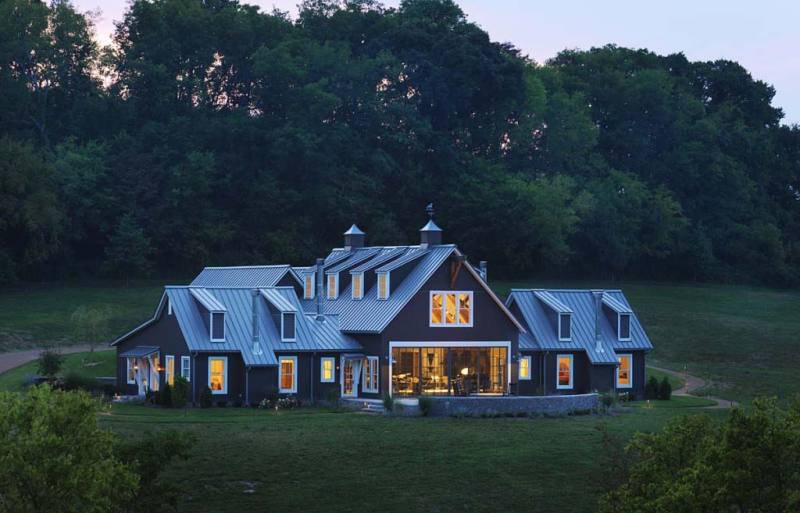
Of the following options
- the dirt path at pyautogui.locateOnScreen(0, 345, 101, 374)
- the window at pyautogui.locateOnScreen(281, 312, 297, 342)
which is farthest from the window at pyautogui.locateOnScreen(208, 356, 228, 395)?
the dirt path at pyautogui.locateOnScreen(0, 345, 101, 374)

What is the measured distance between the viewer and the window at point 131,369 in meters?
61.7

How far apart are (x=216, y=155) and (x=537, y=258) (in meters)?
25.7

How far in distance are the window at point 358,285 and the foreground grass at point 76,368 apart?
12.7m

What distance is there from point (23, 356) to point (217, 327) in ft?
57.3

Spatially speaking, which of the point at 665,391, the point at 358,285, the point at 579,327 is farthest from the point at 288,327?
the point at 665,391

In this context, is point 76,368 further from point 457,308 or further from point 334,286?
point 457,308

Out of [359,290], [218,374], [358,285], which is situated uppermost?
[358,285]

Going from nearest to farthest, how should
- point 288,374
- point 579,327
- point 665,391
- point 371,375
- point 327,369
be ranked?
point 288,374 → point 327,369 → point 371,375 → point 665,391 → point 579,327

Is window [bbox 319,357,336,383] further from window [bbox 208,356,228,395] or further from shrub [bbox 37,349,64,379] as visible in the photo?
shrub [bbox 37,349,64,379]

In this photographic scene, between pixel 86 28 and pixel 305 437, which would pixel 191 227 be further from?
pixel 305 437

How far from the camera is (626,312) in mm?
67125

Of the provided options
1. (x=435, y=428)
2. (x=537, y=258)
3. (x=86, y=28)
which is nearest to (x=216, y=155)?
(x=86, y=28)

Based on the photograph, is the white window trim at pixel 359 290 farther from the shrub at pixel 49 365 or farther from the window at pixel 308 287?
the shrub at pixel 49 365

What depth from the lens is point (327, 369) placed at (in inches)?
2402
